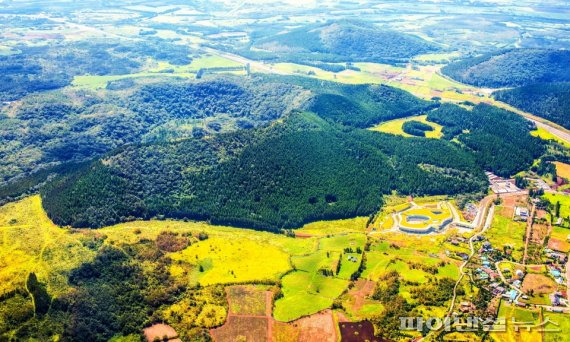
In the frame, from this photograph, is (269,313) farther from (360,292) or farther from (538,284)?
(538,284)

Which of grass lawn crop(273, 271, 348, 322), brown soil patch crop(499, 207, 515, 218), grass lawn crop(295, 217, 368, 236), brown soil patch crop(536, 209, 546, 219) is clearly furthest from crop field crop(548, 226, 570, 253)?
grass lawn crop(273, 271, 348, 322)

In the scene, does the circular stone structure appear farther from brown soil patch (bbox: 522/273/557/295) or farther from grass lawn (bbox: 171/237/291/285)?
grass lawn (bbox: 171/237/291/285)

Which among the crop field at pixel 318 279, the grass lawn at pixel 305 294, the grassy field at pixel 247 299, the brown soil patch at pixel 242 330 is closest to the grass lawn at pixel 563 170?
the crop field at pixel 318 279

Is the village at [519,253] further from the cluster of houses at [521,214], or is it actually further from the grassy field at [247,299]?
the grassy field at [247,299]

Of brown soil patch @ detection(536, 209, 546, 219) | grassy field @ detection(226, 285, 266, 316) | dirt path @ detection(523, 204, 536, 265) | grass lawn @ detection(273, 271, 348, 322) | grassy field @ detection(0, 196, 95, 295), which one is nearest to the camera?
grass lawn @ detection(273, 271, 348, 322)

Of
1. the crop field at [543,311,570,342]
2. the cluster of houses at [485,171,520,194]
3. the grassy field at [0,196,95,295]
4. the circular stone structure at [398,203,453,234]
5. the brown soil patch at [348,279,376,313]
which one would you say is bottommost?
the cluster of houses at [485,171,520,194]

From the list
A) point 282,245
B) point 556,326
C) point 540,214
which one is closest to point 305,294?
point 282,245
